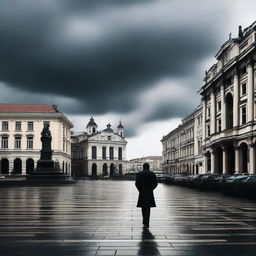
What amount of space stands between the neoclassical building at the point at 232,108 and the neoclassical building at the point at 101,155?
79.1 m

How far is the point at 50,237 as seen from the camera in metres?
10.8

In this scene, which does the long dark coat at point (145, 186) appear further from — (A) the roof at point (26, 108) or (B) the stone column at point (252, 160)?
(A) the roof at point (26, 108)

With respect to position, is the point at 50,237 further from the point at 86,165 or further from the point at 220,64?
the point at 86,165

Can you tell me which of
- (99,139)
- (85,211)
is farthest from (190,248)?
(99,139)

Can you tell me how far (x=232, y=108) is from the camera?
6719cm

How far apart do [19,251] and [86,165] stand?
147m

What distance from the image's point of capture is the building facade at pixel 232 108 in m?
56.5

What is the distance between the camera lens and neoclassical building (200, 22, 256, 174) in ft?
186

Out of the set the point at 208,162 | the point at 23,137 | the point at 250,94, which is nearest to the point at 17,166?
the point at 23,137

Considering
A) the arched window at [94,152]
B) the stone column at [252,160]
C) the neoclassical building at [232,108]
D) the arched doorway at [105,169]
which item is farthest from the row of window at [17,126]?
the arched doorway at [105,169]

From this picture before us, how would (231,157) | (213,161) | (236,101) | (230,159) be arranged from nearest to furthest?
(236,101) < (230,159) < (231,157) < (213,161)

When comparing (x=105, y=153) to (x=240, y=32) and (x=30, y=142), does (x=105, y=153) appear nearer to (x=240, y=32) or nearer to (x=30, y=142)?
(x=30, y=142)

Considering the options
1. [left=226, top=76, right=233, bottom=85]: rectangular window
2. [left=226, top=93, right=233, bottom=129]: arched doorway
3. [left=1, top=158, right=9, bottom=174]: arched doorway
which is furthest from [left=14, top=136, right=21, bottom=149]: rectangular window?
[left=226, top=76, right=233, bottom=85]: rectangular window

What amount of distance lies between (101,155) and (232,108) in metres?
92.0
